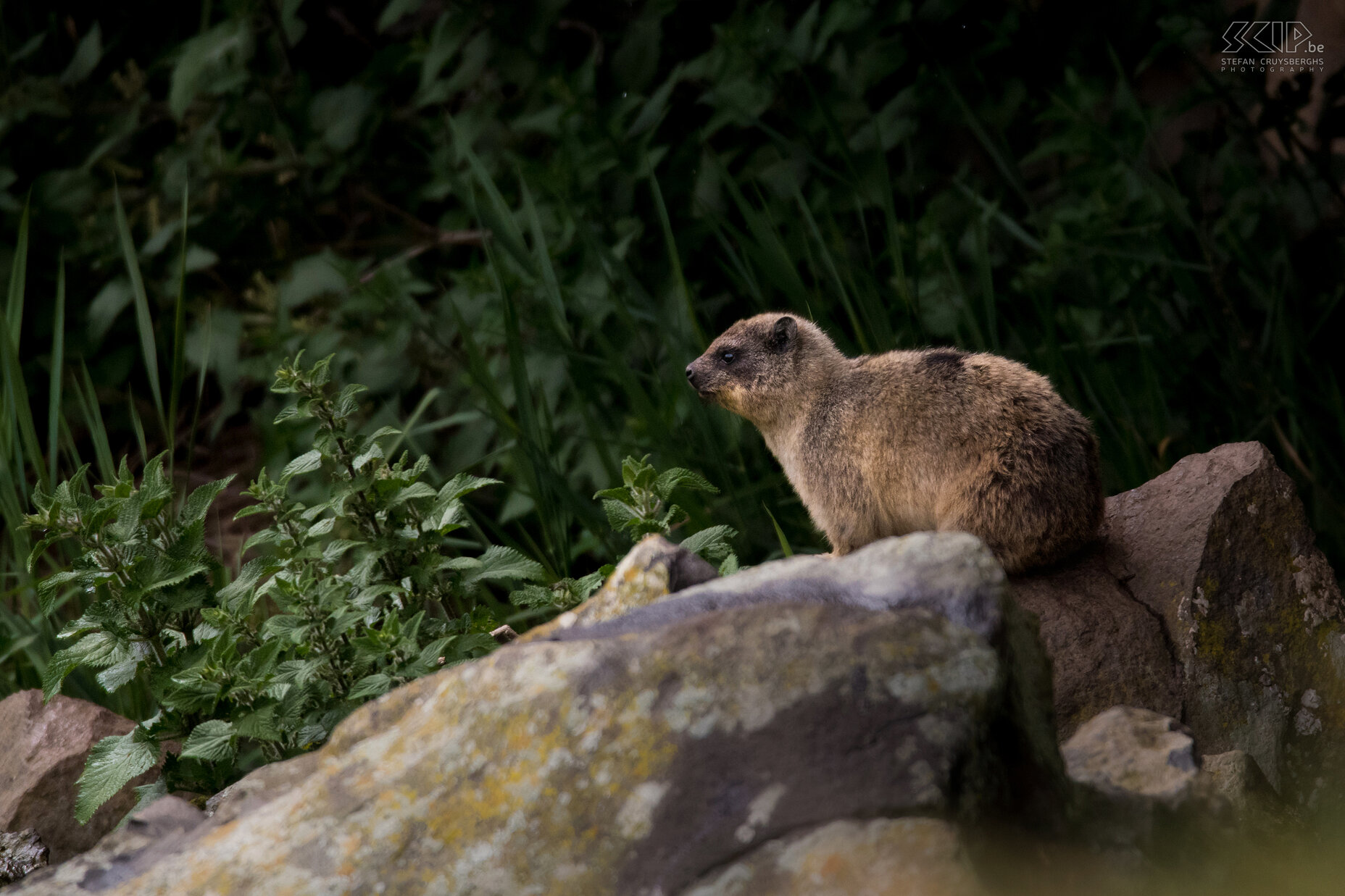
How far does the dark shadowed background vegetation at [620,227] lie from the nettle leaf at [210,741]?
135cm

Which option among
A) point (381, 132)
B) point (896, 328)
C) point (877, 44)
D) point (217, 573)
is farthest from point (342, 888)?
point (381, 132)

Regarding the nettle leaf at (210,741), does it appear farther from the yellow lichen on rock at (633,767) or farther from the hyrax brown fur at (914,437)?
the hyrax brown fur at (914,437)

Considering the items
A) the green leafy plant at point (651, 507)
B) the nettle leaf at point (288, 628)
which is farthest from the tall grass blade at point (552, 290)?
the nettle leaf at point (288, 628)

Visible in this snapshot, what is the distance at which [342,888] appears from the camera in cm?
201

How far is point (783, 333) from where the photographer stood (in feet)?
13.4

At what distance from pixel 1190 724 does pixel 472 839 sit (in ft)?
6.11

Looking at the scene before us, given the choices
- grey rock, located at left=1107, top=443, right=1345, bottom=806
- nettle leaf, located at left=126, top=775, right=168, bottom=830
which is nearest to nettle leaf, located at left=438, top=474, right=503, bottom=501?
nettle leaf, located at left=126, top=775, right=168, bottom=830

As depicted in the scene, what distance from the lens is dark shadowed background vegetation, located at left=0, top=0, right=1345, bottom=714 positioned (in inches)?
176

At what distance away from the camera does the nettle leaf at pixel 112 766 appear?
9.16 feet

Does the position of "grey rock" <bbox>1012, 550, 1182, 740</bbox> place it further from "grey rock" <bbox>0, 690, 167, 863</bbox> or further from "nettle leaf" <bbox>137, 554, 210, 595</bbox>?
"grey rock" <bbox>0, 690, 167, 863</bbox>

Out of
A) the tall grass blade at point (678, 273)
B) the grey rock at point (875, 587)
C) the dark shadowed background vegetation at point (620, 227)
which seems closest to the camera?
the grey rock at point (875, 587)

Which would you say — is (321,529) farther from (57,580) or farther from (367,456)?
(57,580)

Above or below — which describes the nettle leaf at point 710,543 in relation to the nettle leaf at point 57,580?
below

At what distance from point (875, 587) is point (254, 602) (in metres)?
1.71
